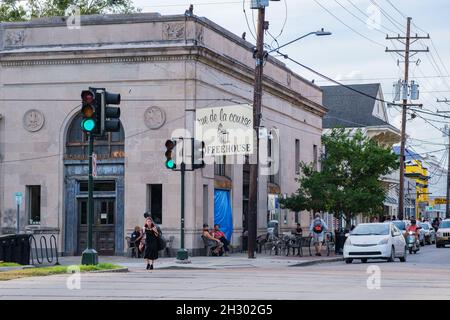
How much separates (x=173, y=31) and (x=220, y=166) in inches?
267

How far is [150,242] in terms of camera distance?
83.7 feet

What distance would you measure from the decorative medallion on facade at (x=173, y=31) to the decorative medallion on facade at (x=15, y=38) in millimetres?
6213

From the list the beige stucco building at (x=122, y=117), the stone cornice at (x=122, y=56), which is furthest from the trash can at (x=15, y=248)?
the stone cornice at (x=122, y=56)

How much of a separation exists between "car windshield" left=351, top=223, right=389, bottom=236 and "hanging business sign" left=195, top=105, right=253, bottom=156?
A: 775 cm

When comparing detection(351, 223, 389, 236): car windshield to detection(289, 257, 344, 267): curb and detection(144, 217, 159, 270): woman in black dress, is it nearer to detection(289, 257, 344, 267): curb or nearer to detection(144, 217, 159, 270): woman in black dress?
detection(289, 257, 344, 267): curb

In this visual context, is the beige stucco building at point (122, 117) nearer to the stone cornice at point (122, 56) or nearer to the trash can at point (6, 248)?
the stone cornice at point (122, 56)

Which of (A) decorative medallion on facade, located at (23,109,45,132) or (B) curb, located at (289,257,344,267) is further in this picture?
(A) decorative medallion on facade, located at (23,109,45,132)

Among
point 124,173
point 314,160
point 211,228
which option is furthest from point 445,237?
point 124,173

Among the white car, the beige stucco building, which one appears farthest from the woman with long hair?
the beige stucco building

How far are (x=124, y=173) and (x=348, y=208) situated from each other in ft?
39.3

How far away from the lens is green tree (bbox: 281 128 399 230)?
141 feet

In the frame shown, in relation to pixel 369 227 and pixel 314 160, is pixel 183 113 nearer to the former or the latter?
pixel 369 227

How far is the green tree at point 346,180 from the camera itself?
42875 millimetres

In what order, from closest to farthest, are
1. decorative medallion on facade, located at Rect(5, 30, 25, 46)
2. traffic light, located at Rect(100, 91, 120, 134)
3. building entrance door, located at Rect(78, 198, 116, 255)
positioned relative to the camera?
traffic light, located at Rect(100, 91, 120, 134)
building entrance door, located at Rect(78, 198, 116, 255)
decorative medallion on facade, located at Rect(5, 30, 25, 46)
